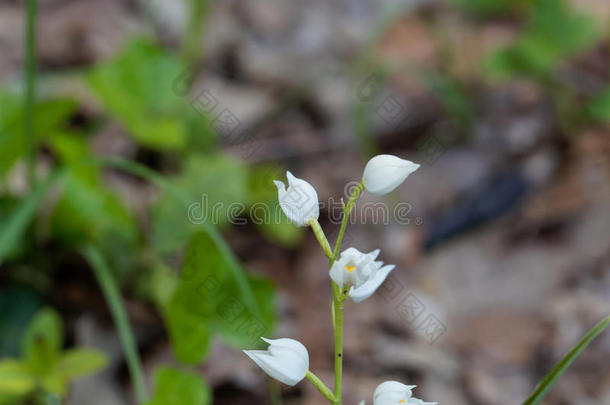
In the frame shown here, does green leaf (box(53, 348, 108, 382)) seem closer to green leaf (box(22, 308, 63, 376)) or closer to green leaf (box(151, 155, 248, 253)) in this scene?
green leaf (box(22, 308, 63, 376))

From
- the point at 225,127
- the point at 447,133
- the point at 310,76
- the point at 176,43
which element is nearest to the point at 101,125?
the point at 225,127

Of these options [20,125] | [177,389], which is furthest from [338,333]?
[20,125]

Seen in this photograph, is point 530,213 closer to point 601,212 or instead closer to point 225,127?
point 601,212

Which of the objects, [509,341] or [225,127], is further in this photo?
[225,127]

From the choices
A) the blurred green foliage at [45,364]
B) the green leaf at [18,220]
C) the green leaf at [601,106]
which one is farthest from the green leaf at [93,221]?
the green leaf at [601,106]

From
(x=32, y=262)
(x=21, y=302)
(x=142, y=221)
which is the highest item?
(x=142, y=221)

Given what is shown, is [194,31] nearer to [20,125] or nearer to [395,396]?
[20,125]

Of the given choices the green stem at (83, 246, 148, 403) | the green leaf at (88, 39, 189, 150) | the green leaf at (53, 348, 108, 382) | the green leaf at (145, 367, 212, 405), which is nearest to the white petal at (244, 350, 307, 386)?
the green leaf at (145, 367, 212, 405)
